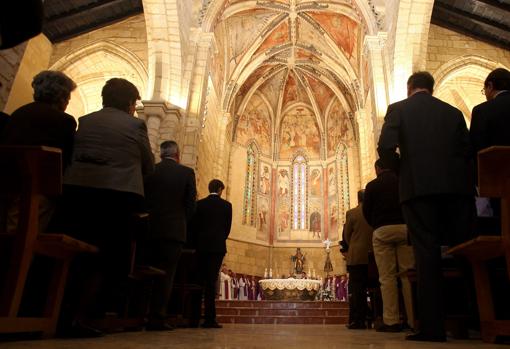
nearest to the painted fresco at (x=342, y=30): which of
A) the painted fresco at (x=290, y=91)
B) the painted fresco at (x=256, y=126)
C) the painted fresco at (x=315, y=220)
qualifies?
the painted fresco at (x=290, y=91)

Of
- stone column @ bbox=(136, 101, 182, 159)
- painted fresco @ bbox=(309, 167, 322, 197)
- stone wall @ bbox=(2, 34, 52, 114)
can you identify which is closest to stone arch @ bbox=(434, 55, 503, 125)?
stone column @ bbox=(136, 101, 182, 159)

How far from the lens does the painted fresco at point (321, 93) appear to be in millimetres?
19203

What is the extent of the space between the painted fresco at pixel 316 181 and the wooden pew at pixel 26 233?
17.5 meters

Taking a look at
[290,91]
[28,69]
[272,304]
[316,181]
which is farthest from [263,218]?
[28,69]

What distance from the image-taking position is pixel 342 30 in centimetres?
1502

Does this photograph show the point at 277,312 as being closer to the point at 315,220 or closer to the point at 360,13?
the point at 360,13

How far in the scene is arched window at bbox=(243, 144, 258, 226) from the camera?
59.4ft

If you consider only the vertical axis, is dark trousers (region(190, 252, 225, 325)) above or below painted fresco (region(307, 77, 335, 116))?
below

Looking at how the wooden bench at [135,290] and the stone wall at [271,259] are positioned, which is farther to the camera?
the stone wall at [271,259]

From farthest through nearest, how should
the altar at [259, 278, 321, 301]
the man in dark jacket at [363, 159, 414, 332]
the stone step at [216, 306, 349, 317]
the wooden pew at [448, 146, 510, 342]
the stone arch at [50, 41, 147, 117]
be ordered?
1. the altar at [259, 278, 321, 301]
2. the stone arch at [50, 41, 147, 117]
3. the stone step at [216, 306, 349, 317]
4. the man in dark jacket at [363, 159, 414, 332]
5. the wooden pew at [448, 146, 510, 342]

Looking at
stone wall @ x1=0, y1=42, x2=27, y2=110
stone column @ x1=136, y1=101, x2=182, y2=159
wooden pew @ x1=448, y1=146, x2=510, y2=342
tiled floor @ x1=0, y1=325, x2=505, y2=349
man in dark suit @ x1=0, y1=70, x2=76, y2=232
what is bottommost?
tiled floor @ x1=0, y1=325, x2=505, y2=349

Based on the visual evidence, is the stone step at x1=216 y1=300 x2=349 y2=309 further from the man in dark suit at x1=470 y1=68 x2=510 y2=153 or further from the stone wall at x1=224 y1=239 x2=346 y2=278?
the man in dark suit at x1=470 y1=68 x2=510 y2=153

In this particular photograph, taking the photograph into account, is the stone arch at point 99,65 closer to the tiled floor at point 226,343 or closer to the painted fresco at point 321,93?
the tiled floor at point 226,343

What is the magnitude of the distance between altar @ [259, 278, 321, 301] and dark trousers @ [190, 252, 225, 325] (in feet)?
22.7
